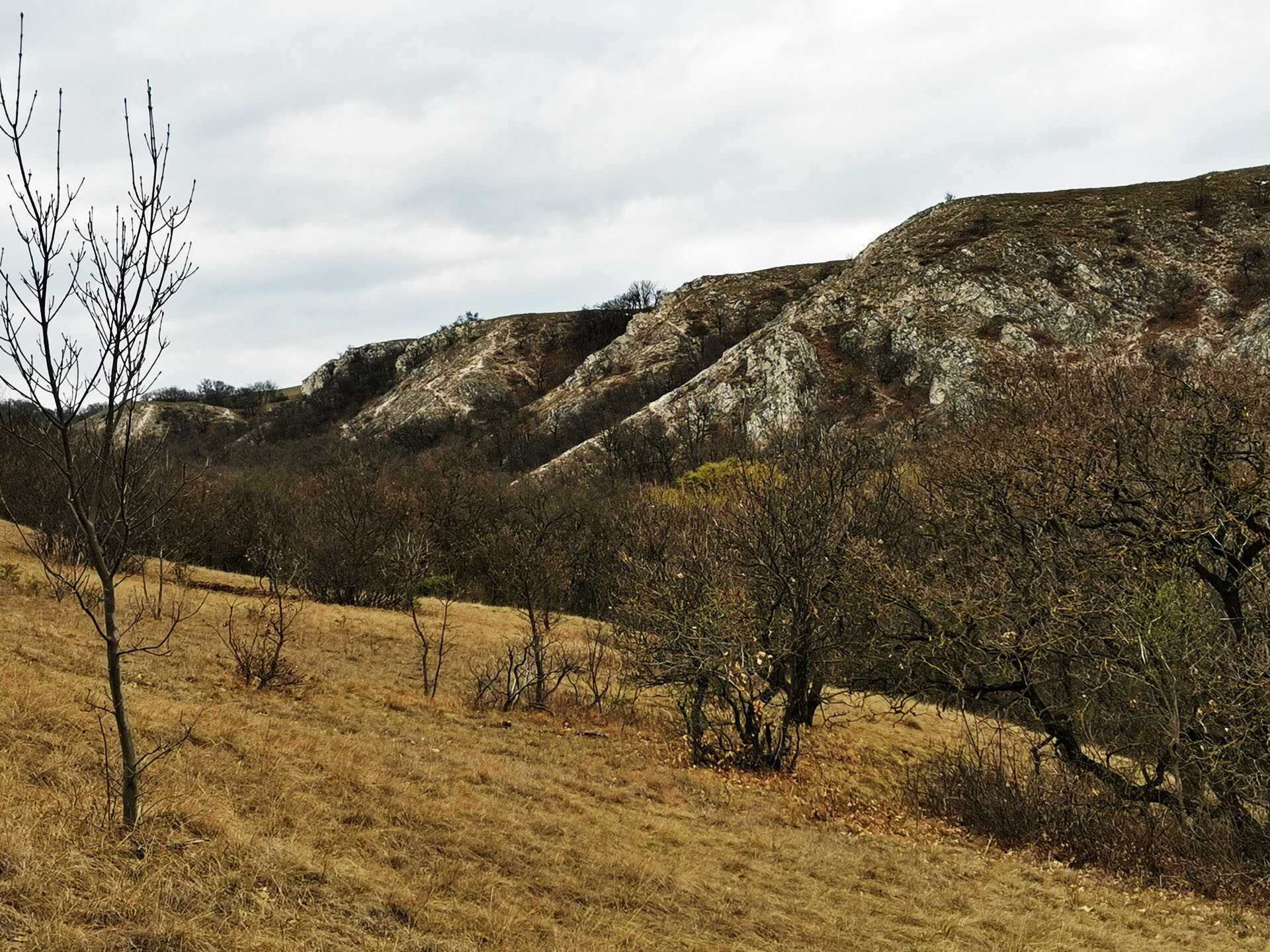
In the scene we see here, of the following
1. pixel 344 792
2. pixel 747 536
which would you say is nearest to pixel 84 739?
pixel 344 792

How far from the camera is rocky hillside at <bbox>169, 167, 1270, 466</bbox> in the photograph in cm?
6191

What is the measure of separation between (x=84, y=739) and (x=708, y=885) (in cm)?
650

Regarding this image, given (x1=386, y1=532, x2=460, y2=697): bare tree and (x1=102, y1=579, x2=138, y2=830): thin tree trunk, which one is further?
(x1=386, y1=532, x2=460, y2=697): bare tree

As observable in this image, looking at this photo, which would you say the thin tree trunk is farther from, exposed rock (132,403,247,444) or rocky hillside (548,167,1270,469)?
exposed rock (132,403,247,444)

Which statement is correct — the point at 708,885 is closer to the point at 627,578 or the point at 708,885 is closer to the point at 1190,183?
the point at 627,578

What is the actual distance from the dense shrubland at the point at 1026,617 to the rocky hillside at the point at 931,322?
2886cm

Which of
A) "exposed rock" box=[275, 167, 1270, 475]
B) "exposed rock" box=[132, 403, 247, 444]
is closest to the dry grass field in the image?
"exposed rock" box=[275, 167, 1270, 475]

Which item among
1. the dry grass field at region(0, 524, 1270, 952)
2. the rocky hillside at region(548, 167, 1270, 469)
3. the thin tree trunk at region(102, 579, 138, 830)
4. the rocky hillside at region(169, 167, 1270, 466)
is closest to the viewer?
the thin tree trunk at region(102, 579, 138, 830)

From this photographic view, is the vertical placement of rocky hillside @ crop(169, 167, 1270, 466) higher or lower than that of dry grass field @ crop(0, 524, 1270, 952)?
higher

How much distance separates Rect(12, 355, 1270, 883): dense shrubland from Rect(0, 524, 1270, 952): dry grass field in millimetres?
1372

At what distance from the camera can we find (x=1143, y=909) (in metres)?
9.59

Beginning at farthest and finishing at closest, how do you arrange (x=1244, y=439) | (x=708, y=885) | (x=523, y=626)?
(x=523, y=626) < (x=1244, y=439) < (x=708, y=885)

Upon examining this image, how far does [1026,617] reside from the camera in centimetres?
1322

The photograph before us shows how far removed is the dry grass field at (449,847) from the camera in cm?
525
